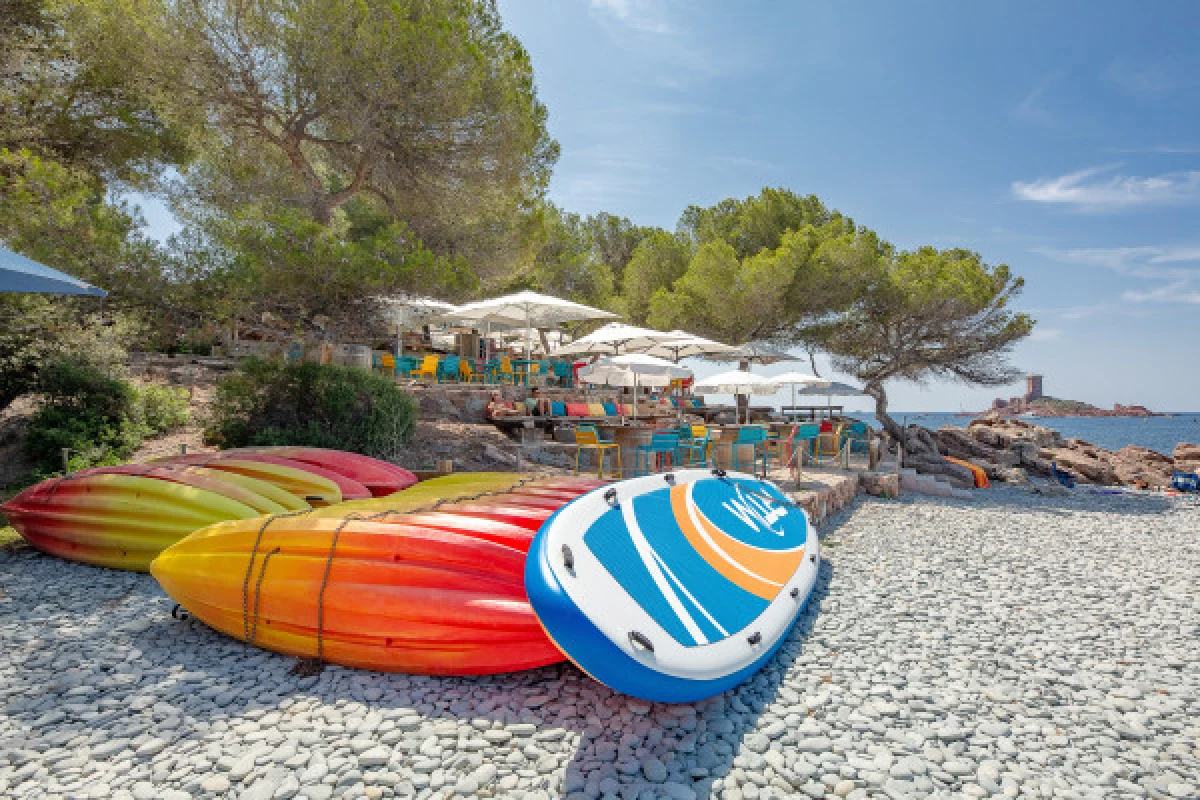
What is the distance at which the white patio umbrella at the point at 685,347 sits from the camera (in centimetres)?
1192

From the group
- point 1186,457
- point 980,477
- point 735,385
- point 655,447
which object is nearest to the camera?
point 655,447

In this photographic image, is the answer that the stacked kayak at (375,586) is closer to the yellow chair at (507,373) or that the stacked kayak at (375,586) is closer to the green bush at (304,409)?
the green bush at (304,409)

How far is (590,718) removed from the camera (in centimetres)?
245

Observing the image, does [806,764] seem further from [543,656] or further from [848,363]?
[848,363]

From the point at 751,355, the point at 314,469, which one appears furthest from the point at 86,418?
the point at 751,355

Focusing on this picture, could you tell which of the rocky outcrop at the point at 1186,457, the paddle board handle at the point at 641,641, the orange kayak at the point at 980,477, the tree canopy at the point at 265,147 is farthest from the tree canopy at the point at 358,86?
the rocky outcrop at the point at 1186,457

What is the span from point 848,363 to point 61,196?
67.6 ft

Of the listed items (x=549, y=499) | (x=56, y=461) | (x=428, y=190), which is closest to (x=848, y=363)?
(x=428, y=190)

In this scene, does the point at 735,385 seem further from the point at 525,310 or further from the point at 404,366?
the point at 404,366

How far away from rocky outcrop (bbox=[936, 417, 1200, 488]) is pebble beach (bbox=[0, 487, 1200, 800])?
1383cm

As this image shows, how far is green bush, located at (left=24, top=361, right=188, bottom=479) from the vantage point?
6.34 m

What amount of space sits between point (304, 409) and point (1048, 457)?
2092 centimetres

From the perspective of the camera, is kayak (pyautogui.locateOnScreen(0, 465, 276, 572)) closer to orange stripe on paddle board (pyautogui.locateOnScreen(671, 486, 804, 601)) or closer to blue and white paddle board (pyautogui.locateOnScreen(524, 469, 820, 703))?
blue and white paddle board (pyautogui.locateOnScreen(524, 469, 820, 703))

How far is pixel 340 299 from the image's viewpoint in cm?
862
